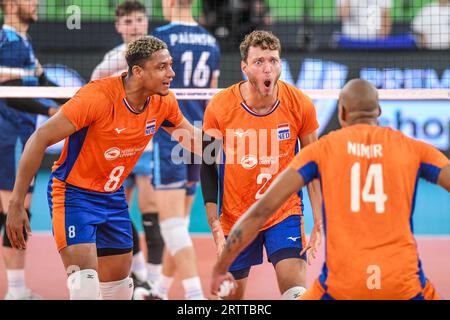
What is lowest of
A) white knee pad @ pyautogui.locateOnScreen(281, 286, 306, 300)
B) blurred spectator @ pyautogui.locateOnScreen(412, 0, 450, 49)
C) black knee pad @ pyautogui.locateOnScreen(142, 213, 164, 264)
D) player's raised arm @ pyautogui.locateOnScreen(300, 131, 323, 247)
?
black knee pad @ pyautogui.locateOnScreen(142, 213, 164, 264)

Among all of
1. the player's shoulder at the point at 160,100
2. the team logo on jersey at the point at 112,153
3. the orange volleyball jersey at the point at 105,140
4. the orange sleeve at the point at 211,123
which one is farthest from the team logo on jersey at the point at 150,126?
the orange sleeve at the point at 211,123

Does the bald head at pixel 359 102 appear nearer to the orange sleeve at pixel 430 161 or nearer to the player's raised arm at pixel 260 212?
the orange sleeve at pixel 430 161

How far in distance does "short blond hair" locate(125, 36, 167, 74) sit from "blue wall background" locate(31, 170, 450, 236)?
639 cm

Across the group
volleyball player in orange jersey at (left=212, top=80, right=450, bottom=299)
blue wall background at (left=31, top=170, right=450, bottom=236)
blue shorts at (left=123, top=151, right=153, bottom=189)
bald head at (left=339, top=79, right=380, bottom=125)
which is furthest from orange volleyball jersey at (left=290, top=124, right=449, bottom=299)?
blue wall background at (left=31, top=170, right=450, bottom=236)

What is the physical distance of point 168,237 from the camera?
888 centimetres

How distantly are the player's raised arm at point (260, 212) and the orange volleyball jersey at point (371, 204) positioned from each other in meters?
0.07

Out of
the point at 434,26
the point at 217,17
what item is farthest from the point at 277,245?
the point at 434,26

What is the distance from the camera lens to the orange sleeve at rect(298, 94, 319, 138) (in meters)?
6.77

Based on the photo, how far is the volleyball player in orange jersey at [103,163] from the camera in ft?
21.0

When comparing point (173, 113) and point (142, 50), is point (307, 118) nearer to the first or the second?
point (173, 113)

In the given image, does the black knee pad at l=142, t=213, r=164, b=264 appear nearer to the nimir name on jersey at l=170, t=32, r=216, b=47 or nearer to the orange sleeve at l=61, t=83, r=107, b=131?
the nimir name on jersey at l=170, t=32, r=216, b=47

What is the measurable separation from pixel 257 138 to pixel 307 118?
0.43m
